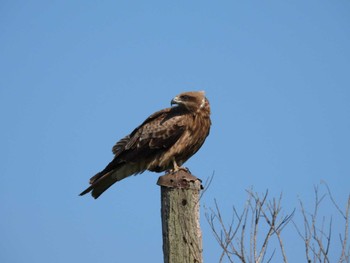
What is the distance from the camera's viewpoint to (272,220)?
6.01 m

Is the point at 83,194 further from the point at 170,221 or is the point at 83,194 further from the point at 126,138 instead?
the point at 170,221

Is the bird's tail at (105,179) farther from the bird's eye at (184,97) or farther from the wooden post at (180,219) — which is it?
the wooden post at (180,219)

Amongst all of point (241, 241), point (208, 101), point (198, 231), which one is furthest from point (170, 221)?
point (208, 101)

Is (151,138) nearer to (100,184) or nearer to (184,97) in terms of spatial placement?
(184,97)

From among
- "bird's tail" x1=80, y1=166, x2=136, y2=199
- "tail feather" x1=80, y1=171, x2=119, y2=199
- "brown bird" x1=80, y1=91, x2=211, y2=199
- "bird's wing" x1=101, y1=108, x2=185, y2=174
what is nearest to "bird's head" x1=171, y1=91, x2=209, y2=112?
"brown bird" x1=80, y1=91, x2=211, y2=199

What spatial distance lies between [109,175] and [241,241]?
12.9ft

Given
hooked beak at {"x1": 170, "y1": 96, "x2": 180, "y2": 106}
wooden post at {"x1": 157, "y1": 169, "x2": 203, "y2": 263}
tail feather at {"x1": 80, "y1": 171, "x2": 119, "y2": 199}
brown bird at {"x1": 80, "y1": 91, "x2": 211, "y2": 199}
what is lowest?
wooden post at {"x1": 157, "y1": 169, "x2": 203, "y2": 263}

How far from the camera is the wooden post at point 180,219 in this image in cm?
625

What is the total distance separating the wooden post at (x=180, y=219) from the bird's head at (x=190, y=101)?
2.77 meters

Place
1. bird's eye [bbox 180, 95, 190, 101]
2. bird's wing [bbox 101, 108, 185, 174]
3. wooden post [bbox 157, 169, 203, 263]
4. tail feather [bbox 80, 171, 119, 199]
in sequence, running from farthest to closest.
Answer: bird's eye [bbox 180, 95, 190, 101], bird's wing [bbox 101, 108, 185, 174], tail feather [bbox 80, 171, 119, 199], wooden post [bbox 157, 169, 203, 263]

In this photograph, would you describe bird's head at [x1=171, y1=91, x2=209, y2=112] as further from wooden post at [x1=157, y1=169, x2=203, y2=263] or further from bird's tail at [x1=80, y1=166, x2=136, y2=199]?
wooden post at [x1=157, y1=169, x2=203, y2=263]

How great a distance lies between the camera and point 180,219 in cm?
639

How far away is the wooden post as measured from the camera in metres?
6.25

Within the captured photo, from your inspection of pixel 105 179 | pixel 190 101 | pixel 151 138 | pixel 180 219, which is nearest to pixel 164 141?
pixel 151 138
